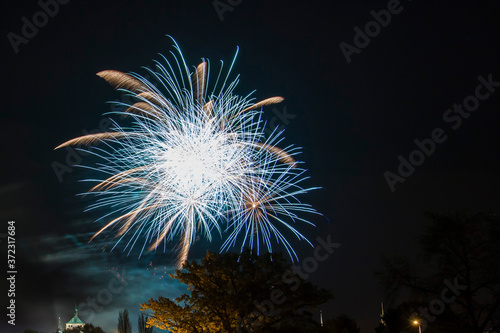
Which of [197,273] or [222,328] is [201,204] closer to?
[197,273]

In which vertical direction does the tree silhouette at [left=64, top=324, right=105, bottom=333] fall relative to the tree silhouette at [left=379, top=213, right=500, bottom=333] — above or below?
above

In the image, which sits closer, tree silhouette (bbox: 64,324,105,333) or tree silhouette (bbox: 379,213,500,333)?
tree silhouette (bbox: 379,213,500,333)

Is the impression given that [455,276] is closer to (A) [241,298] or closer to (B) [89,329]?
(A) [241,298]

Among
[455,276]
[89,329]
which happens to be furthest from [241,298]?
[89,329]

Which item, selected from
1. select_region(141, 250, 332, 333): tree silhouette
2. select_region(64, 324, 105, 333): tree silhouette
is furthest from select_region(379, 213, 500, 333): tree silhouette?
select_region(64, 324, 105, 333): tree silhouette

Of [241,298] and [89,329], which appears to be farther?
[89,329]

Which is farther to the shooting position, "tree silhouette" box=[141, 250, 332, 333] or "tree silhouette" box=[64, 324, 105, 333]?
"tree silhouette" box=[64, 324, 105, 333]

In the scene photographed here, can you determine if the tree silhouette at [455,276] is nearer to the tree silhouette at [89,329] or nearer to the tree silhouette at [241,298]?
the tree silhouette at [241,298]

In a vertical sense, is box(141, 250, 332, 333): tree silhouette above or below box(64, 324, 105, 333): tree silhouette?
below

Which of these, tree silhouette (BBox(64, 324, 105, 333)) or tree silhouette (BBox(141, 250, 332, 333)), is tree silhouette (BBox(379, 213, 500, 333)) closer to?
tree silhouette (BBox(141, 250, 332, 333))

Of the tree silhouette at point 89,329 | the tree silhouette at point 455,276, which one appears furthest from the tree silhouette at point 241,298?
the tree silhouette at point 89,329
